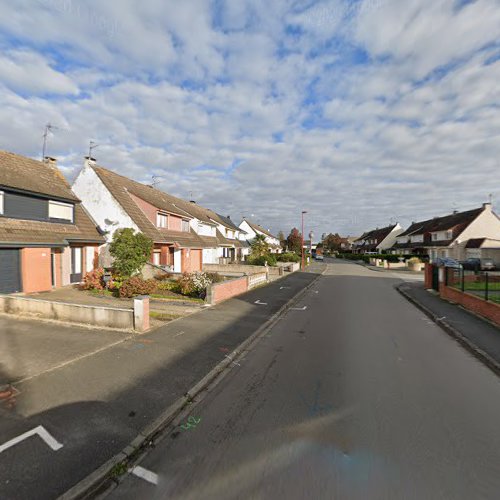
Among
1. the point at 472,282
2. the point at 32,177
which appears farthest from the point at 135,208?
the point at 472,282

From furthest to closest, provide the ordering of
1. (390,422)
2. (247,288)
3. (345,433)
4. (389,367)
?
(247,288)
(389,367)
(390,422)
(345,433)

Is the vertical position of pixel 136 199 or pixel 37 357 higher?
pixel 136 199

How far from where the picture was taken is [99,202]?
1872 cm

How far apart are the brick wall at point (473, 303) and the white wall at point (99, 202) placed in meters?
17.5

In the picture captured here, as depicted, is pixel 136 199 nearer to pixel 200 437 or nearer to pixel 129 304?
pixel 129 304

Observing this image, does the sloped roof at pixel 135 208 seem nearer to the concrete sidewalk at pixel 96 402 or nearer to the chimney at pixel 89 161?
the chimney at pixel 89 161

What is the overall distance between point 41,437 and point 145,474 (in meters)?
1.65

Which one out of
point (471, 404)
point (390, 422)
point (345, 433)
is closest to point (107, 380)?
point (345, 433)

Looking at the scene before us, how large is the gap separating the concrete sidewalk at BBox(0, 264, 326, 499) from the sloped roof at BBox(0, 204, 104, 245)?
9016mm

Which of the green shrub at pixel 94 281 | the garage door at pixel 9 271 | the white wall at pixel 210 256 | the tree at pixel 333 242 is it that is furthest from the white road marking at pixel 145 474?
the tree at pixel 333 242

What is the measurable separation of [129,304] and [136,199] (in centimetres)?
1116

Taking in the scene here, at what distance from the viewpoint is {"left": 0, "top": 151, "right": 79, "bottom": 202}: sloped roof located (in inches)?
534

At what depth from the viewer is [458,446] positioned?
3.76m

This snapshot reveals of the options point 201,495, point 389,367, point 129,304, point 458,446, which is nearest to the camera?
point 201,495
